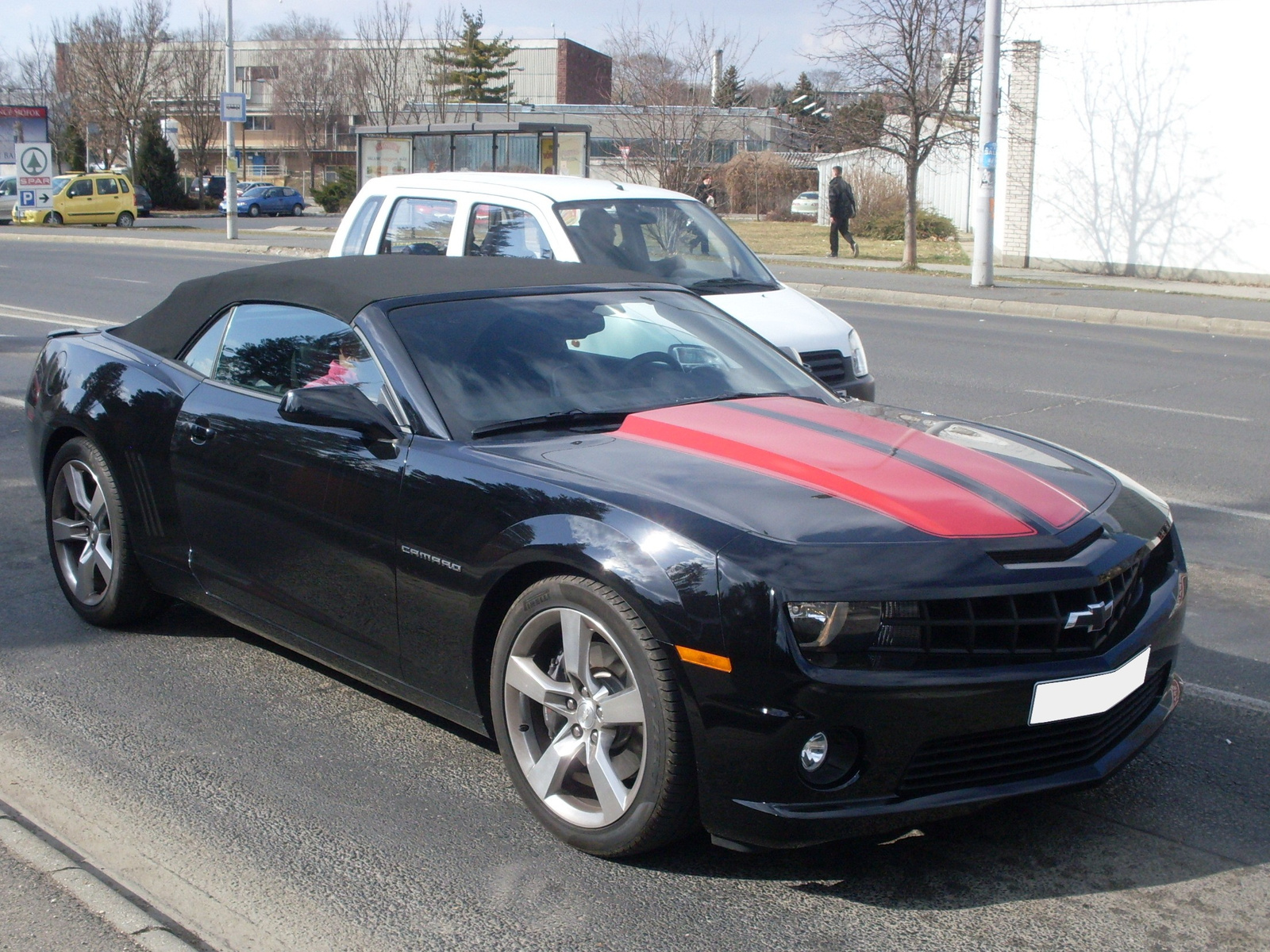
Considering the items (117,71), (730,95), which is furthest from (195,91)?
(730,95)

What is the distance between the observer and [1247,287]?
23.1 meters

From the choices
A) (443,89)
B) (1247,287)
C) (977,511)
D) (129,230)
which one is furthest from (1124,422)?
(443,89)

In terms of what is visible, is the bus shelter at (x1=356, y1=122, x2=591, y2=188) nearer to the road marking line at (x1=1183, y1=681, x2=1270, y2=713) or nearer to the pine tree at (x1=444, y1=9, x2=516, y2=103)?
the road marking line at (x1=1183, y1=681, x2=1270, y2=713)

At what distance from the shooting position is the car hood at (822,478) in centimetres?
318

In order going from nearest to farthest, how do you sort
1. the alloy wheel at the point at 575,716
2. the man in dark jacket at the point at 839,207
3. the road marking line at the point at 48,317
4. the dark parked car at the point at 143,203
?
the alloy wheel at the point at 575,716, the road marking line at the point at 48,317, the man in dark jacket at the point at 839,207, the dark parked car at the point at 143,203

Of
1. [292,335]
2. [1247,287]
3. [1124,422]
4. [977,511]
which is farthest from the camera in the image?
[1247,287]

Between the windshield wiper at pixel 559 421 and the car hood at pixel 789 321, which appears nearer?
the windshield wiper at pixel 559 421

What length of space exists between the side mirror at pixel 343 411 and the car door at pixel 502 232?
5052 millimetres

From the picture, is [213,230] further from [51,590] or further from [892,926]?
[892,926]

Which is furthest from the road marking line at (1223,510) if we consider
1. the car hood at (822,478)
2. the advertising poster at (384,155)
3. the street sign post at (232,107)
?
the street sign post at (232,107)

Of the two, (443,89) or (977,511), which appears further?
(443,89)

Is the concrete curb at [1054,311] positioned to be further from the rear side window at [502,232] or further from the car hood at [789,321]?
the rear side window at [502,232]

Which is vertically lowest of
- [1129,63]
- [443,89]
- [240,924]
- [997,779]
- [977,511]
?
[240,924]

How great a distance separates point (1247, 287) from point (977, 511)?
22.4 m
